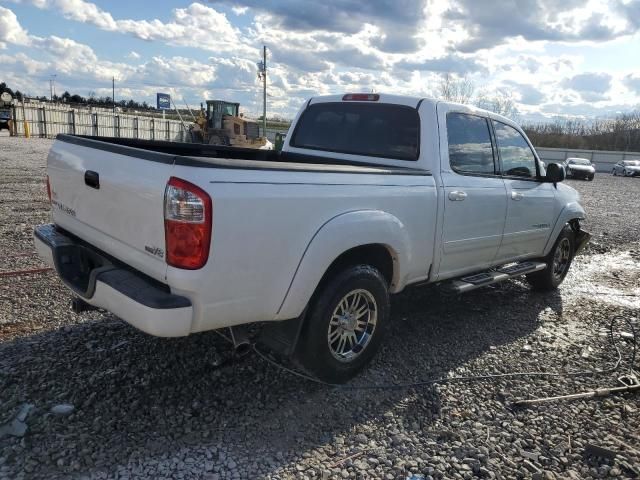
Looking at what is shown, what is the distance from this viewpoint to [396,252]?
382 centimetres

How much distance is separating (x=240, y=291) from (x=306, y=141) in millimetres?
2685

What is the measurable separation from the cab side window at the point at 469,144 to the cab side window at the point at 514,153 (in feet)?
0.75

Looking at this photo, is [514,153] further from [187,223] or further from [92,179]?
[92,179]

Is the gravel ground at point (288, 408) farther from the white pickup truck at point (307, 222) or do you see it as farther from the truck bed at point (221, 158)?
the truck bed at point (221, 158)

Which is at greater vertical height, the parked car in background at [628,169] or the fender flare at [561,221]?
the fender flare at [561,221]

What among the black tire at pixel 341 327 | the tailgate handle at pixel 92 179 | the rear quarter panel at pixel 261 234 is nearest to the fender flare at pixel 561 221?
the black tire at pixel 341 327

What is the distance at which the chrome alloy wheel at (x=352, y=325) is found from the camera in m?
3.66

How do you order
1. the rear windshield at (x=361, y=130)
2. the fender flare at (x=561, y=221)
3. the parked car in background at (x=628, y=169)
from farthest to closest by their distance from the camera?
the parked car in background at (x=628, y=169)
the fender flare at (x=561, y=221)
the rear windshield at (x=361, y=130)

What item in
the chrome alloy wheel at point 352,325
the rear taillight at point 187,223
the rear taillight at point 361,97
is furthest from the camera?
the rear taillight at point 361,97

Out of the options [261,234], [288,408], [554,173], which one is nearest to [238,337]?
[288,408]

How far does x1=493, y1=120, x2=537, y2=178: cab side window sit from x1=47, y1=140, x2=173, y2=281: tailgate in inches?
141

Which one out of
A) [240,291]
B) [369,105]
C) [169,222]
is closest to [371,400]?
[240,291]

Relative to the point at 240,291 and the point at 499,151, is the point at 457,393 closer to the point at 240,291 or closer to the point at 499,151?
the point at 240,291

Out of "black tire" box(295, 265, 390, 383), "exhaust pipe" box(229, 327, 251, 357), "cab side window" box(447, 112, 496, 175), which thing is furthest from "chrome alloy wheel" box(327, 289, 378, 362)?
"cab side window" box(447, 112, 496, 175)
